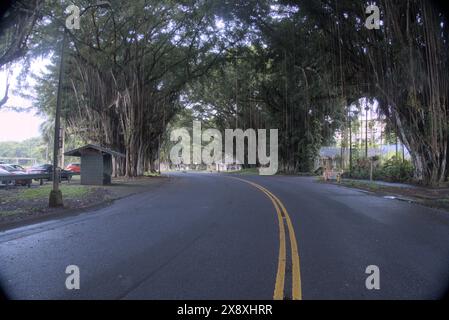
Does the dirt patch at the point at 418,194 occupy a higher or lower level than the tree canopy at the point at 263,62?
lower

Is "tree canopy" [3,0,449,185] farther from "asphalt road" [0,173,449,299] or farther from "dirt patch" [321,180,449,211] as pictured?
"asphalt road" [0,173,449,299]

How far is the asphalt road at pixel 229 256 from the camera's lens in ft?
15.4

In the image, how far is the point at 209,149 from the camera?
8538cm

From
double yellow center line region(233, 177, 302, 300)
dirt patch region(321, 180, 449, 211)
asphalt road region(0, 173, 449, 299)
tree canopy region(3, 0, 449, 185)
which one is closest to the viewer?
double yellow center line region(233, 177, 302, 300)

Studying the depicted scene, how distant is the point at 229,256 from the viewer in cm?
626

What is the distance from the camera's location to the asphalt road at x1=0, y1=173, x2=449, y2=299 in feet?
15.4

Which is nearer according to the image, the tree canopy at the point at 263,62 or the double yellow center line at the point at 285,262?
the double yellow center line at the point at 285,262

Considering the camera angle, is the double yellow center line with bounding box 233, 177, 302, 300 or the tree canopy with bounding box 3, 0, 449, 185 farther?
the tree canopy with bounding box 3, 0, 449, 185

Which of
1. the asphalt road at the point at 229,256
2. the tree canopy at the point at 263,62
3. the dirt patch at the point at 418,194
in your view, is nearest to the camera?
the asphalt road at the point at 229,256

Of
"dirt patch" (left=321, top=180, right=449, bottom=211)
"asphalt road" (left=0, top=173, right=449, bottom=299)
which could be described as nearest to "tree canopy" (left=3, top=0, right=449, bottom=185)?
"dirt patch" (left=321, top=180, right=449, bottom=211)

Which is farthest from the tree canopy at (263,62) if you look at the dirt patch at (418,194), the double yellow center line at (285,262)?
the double yellow center line at (285,262)

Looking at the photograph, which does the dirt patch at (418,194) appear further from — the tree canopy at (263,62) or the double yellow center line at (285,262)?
the double yellow center line at (285,262)

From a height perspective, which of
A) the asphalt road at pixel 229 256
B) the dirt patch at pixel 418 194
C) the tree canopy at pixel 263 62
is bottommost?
the asphalt road at pixel 229 256

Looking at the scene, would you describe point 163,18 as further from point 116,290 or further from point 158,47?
point 116,290
